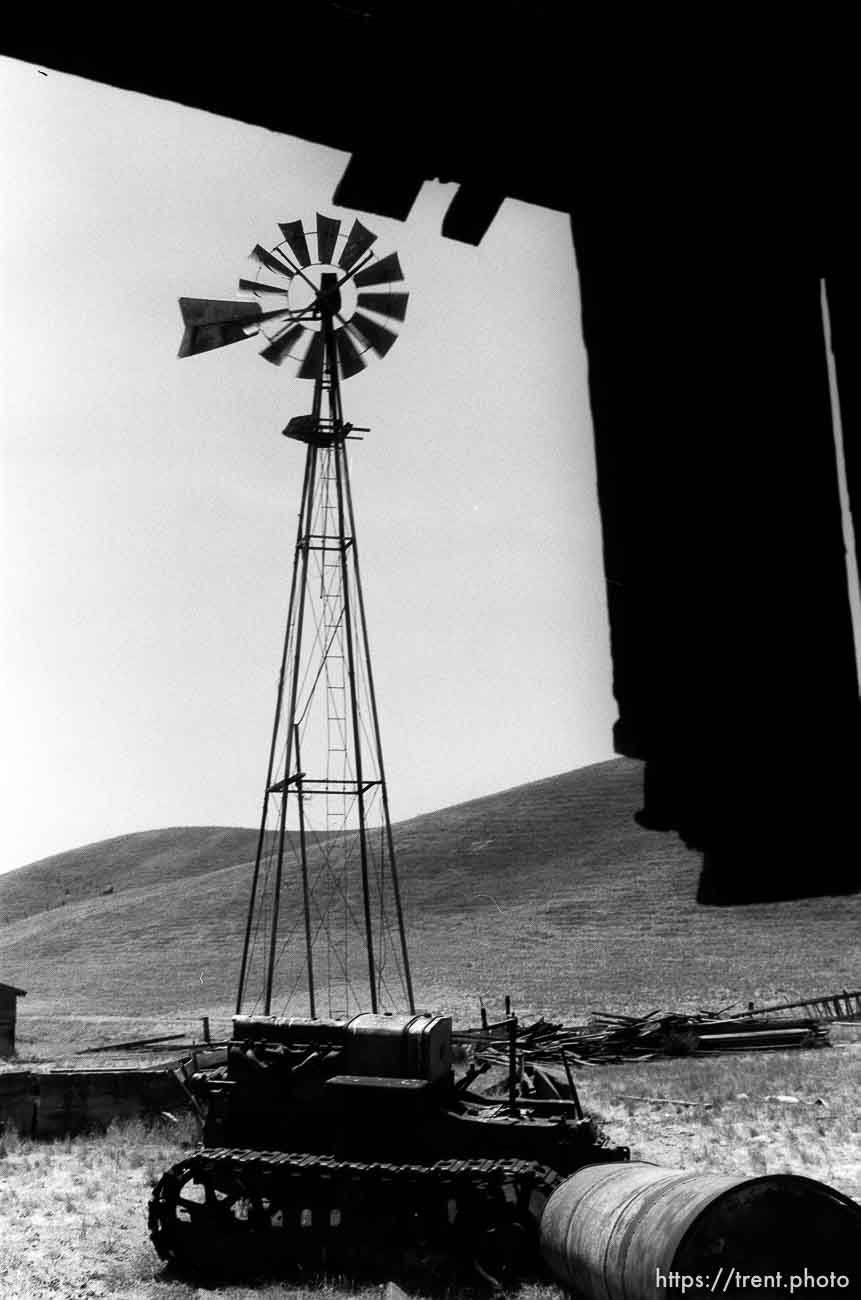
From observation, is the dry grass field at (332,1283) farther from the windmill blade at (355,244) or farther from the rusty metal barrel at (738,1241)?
the windmill blade at (355,244)

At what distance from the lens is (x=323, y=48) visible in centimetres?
195

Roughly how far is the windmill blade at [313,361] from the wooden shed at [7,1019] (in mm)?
17193

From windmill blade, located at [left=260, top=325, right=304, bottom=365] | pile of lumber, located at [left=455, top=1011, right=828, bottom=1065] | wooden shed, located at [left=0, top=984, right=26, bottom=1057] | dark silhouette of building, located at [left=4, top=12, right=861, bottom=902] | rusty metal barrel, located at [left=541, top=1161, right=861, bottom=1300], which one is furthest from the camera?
wooden shed, located at [left=0, top=984, right=26, bottom=1057]

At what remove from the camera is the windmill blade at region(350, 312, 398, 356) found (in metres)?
20.1

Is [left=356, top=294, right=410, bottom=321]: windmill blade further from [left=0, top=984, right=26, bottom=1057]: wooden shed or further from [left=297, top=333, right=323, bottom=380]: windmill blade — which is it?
[left=0, top=984, right=26, bottom=1057]: wooden shed

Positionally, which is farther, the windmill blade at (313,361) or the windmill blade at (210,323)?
the windmill blade at (313,361)

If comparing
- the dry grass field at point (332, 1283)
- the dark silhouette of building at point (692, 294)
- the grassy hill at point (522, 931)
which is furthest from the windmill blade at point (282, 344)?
the grassy hill at point (522, 931)

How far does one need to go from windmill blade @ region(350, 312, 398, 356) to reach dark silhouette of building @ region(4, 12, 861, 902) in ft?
60.8

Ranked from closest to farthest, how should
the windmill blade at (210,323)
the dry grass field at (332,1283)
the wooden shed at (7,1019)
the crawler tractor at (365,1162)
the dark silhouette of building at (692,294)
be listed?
the dark silhouette of building at (692,294)
the dry grass field at (332,1283)
the crawler tractor at (365,1162)
the windmill blade at (210,323)
the wooden shed at (7,1019)

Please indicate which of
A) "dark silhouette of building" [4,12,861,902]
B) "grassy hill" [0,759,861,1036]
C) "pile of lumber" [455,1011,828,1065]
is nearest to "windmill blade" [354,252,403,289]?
"pile of lumber" [455,1011,828,1065]

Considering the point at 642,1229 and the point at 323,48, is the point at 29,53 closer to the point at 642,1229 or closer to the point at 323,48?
the point at 323,48

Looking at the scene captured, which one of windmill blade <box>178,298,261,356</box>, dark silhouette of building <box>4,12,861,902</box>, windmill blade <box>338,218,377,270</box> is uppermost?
windmill blade <box>338,218,377,270</box>

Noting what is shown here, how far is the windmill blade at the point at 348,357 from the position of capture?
66.3ft

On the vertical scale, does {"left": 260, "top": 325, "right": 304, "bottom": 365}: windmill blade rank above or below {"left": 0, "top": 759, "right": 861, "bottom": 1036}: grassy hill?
above
